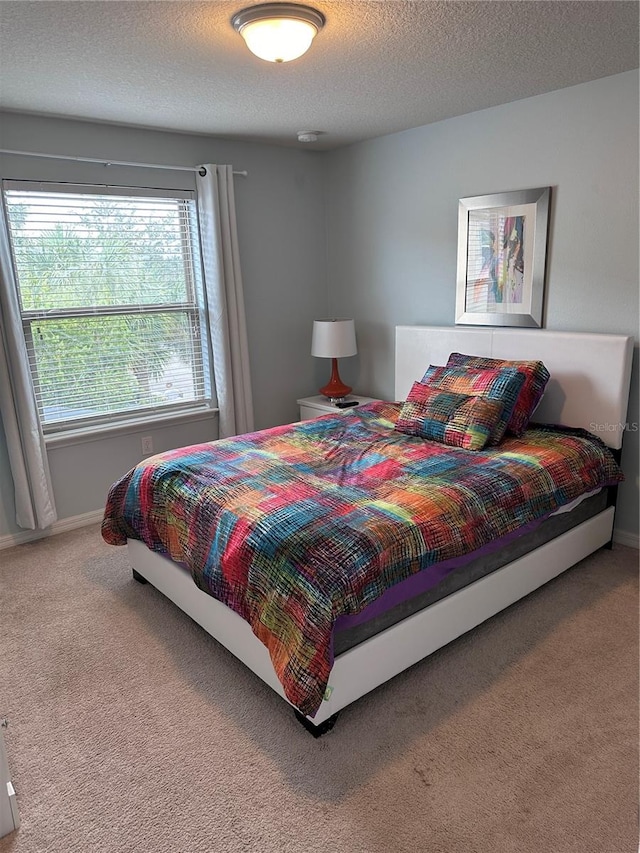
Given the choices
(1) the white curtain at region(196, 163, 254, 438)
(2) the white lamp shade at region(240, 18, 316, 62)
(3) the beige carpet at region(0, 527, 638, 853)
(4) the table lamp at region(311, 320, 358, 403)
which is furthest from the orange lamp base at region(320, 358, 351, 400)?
(2) the white lamp shade at region(240, 18, 316, 62)

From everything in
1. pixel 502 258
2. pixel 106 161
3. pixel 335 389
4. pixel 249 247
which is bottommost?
pixel 335 389

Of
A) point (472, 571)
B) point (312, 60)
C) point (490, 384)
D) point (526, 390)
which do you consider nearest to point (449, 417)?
point (490, 384)

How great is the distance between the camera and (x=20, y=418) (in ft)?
10.9

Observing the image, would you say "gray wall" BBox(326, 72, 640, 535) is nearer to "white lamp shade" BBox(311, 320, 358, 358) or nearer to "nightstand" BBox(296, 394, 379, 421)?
"nightstand" BBox(296, 394, 379, 421)

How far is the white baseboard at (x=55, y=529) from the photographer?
3471 mm

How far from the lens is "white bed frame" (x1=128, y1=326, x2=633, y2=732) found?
2057mm

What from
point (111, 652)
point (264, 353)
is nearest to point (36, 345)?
point (264, 353)

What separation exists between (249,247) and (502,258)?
1.76 meters

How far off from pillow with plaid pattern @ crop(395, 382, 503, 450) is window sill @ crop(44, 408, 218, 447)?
61.4 inches

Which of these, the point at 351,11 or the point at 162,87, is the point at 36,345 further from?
the point at 351,11

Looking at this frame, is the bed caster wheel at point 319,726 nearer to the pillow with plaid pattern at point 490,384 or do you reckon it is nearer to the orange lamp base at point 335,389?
the pillow with plaid pattern at point 490,384

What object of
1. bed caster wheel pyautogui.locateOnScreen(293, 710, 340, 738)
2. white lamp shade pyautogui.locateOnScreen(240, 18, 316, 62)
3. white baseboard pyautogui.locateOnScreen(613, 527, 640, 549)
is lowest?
bed caster wheel pyautogui.locateOnScreen(293, 710, 340, 738)

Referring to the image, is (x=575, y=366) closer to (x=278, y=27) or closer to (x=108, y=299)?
(x=278, y=27)

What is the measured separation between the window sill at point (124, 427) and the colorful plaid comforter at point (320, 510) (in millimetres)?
890
